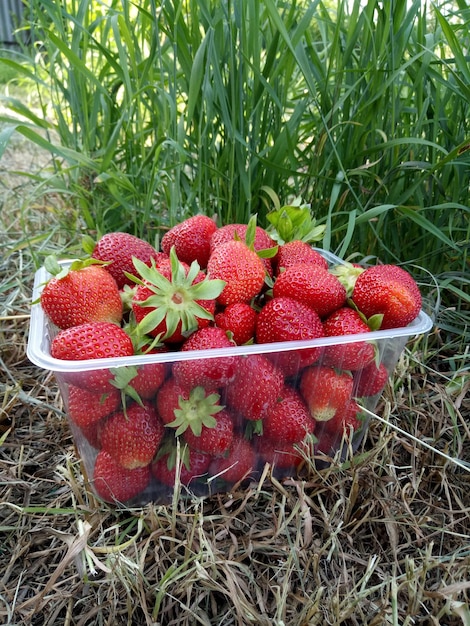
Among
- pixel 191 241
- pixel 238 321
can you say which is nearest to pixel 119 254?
pixel 191 241

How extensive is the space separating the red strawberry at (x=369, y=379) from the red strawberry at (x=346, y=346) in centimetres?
2

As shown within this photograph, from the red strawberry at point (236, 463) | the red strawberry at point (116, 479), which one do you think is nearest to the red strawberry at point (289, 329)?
the red strawberry at point (236, 463)

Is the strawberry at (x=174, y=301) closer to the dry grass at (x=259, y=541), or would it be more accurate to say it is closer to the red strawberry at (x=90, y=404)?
the red strawberry at (x=90, y=404)

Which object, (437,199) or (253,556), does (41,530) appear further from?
(437,199)

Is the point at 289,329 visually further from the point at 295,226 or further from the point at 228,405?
the point at 295,226

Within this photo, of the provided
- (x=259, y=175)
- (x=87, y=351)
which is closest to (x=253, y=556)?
(x=87, y=351)

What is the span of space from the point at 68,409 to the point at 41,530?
17 centimetres

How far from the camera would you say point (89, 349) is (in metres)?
0.60

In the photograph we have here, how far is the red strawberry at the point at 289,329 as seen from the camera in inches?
25.8

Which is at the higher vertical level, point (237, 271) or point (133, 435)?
point (237, 271)

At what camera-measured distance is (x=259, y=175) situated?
1055 millimetres

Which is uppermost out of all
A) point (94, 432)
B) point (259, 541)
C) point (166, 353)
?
point (166, 353)

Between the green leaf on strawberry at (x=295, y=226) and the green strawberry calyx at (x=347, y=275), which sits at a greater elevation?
the green leaf on strawberry at (x=295, y=226)

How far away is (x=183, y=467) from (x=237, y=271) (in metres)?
0.25
